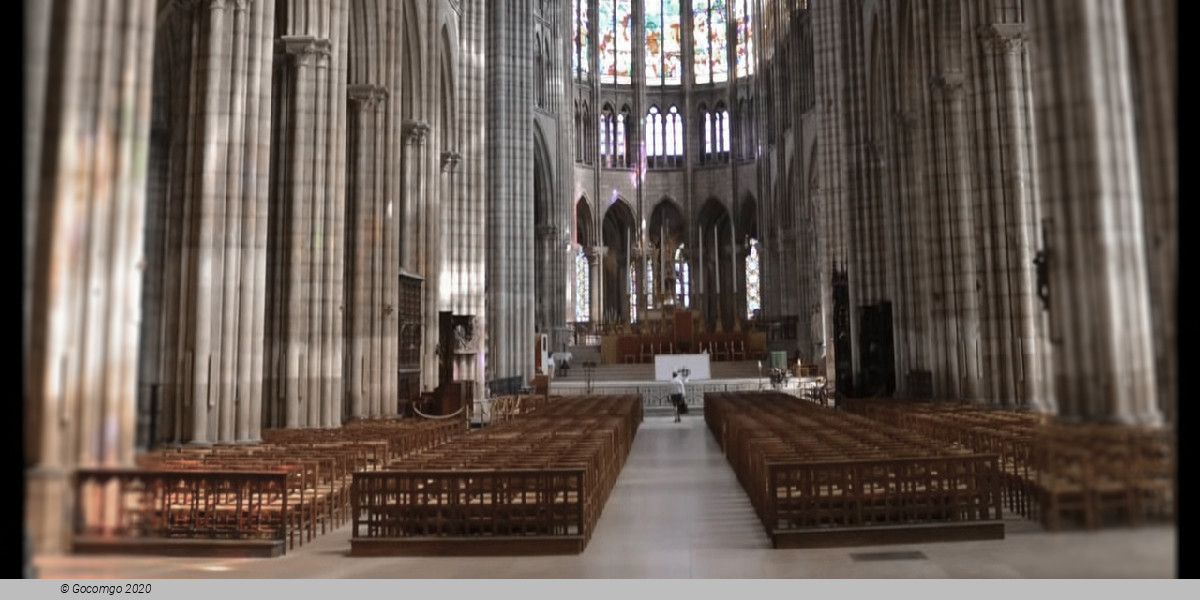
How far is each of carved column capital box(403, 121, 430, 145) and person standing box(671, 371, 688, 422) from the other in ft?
40.8

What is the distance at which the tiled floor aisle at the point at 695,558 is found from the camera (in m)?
1.83

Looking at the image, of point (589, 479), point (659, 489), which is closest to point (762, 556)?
point (589, 479)

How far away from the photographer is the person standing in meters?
28.3

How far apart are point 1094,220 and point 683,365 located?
31.2m

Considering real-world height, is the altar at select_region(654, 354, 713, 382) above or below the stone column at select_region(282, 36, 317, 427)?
below

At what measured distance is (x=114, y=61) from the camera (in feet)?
6.25

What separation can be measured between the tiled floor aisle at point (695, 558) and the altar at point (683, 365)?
64.4 ft

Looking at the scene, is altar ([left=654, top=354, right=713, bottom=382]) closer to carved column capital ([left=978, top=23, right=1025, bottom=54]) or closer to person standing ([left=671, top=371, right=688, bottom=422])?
person standing ([left=671, top=371, right=688, bottom=422])

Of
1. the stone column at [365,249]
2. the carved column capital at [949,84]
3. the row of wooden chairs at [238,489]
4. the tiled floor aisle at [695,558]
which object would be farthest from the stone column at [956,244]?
the stone column at [365,249]

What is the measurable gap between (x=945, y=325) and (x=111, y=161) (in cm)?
1934

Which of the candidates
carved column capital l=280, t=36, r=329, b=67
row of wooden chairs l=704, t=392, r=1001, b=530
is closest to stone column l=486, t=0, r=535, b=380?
carved column capital l=280, t=36, r=329, b=67

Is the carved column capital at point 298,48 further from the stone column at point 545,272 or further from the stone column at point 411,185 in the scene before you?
the stone column at point 545,272

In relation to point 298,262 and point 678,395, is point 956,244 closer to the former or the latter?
point 678,395

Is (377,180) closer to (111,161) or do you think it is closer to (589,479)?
(589,479)
